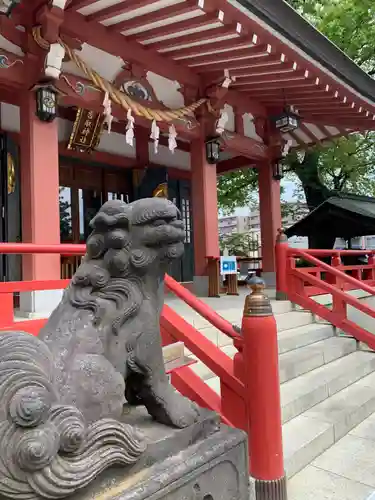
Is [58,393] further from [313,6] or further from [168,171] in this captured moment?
[313,6]

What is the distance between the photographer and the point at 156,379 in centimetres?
186

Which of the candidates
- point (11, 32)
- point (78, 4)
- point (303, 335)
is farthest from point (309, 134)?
point (11, 32)

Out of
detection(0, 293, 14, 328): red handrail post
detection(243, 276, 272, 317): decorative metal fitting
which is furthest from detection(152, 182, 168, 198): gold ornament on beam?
detection(243, 276, 272, 317): decorative metal fitting

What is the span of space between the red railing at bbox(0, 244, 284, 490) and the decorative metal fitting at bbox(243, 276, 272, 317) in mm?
43

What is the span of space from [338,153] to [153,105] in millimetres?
9940

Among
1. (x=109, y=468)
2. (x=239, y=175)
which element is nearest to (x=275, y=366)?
(x=109, y=468)

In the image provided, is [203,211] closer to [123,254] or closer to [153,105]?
[153,105]

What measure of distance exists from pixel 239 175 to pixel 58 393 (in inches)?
650

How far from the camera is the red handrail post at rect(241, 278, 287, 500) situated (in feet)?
8.39

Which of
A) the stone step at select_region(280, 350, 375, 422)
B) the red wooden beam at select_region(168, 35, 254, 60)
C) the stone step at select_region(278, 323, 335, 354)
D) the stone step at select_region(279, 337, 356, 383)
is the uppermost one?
the red wooden beam at select_region(168, 35, 254, 60)

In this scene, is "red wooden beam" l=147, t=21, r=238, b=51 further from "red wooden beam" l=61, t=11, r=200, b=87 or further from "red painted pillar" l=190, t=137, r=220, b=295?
"red painted pillar" l=190, t=137, r=220, b=295

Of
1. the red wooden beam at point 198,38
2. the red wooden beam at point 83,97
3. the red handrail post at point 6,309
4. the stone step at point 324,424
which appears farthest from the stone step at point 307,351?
the red wooden beam at point 198,38

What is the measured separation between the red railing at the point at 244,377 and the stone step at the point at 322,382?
1.01 m

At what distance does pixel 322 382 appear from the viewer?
168 inches
